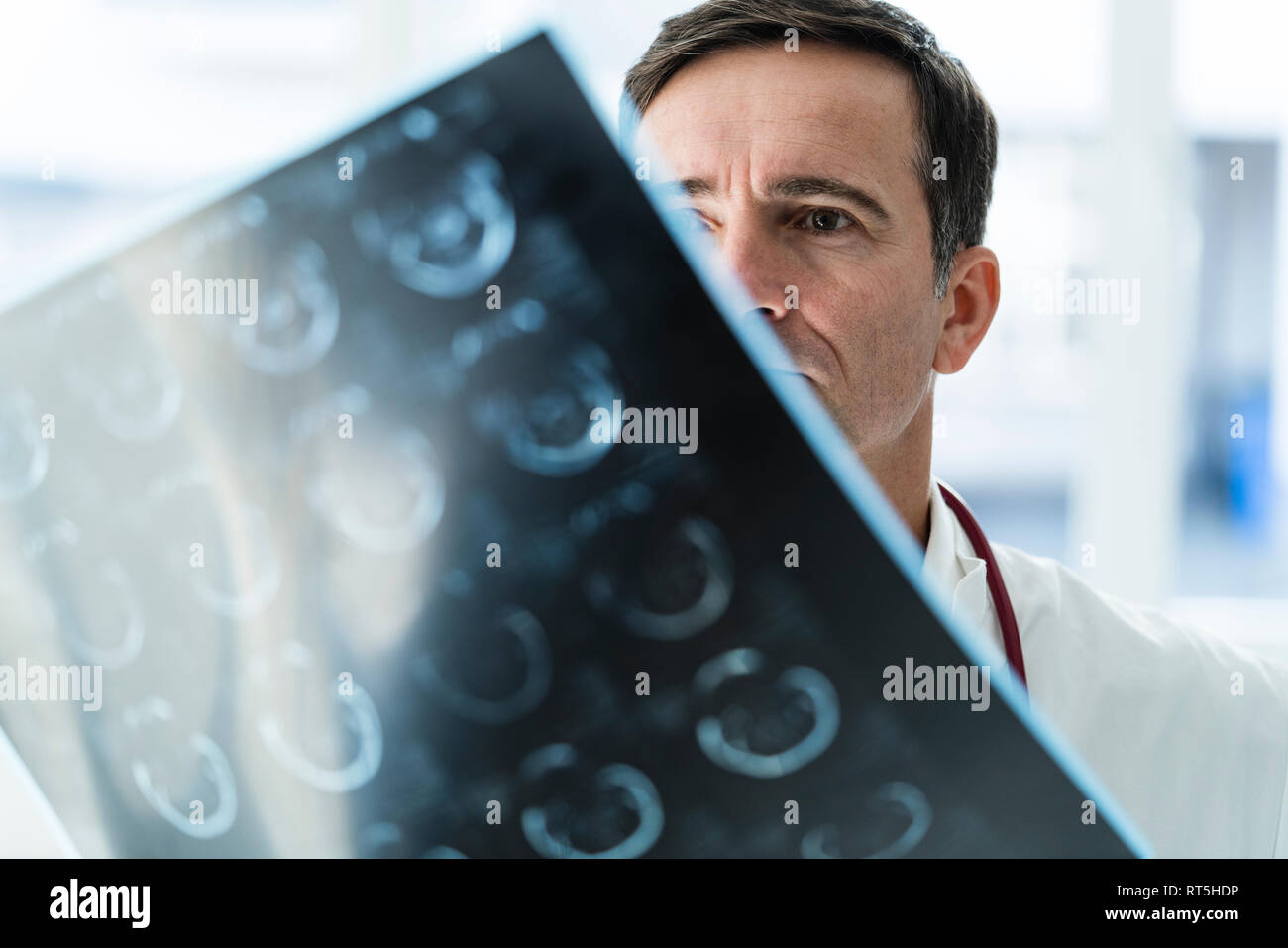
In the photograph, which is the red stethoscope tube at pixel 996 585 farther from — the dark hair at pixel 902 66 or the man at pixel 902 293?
the dark hair at pixel 902 66

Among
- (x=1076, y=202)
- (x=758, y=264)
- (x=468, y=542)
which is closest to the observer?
(x=468, y=542)

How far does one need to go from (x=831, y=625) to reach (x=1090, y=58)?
31.4 inches

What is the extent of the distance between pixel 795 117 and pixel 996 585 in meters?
0.33

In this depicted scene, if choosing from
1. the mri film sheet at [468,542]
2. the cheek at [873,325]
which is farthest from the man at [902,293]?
the mri film sheet at [468,542]

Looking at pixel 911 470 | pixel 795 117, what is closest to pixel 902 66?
pixel 795 117

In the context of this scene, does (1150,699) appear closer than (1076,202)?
Yes

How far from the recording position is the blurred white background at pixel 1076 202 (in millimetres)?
814

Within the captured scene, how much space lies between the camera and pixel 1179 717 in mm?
615

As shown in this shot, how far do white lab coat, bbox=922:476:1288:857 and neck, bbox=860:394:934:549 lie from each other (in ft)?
0.04

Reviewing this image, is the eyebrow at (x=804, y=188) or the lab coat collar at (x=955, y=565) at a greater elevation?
the eyebrow at (x=804, y=188)

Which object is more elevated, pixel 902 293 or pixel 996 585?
pixel 902 293

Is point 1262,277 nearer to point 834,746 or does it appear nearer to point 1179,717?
point 1179,717

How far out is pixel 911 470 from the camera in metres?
0.67

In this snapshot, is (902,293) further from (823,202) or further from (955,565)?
(955,565)
